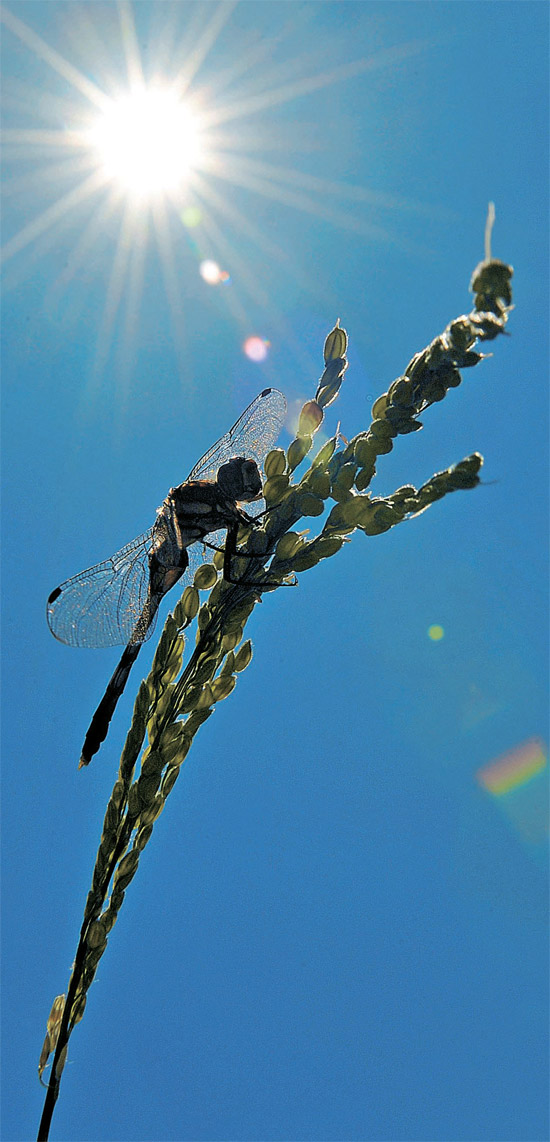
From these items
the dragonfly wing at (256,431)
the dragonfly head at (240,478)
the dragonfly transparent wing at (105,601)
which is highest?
the dragonfly wing at (256,431)

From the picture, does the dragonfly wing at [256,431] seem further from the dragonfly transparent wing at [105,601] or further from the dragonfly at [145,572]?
the dragonfly transparent wing at [105,601]

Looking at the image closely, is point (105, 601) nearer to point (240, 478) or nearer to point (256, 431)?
point (240, 478)

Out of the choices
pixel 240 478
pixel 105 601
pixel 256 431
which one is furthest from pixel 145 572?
pixel 256 431

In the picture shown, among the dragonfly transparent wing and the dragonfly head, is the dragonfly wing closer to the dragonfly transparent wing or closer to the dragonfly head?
the dragonfly transparent wing

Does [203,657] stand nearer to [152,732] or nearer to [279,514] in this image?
[152,732]

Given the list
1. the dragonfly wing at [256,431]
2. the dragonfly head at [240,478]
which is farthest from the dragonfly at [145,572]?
the dragonfly wing at [256,431]

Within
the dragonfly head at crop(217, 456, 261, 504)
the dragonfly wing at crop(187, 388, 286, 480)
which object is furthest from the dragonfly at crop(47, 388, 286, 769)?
the dragonfly wing at crop(187, 388, 286, 480)
